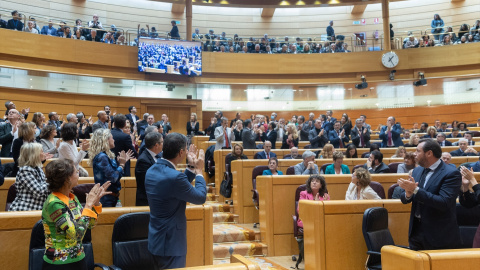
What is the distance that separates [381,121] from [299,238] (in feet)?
46.7

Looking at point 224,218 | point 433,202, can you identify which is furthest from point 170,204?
point 224,218

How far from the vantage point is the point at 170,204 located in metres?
2.70

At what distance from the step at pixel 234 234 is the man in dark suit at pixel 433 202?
2803 millimetres

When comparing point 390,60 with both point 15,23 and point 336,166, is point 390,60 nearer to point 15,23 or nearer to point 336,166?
point 336,166

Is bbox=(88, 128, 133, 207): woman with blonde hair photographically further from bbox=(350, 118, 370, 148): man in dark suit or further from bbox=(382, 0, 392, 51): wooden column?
bbox=(382, 0, 392, 51): wooden column

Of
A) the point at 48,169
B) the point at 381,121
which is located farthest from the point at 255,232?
the point at 381,121

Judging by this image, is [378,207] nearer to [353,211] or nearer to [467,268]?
[353,211]

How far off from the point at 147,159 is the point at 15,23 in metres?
11.4

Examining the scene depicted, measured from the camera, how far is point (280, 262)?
5.04 meters

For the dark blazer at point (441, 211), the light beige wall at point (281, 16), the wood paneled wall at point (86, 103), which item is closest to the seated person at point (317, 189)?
the dark blazer at point (441, 211)

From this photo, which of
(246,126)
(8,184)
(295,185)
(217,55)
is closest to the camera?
(8,184)

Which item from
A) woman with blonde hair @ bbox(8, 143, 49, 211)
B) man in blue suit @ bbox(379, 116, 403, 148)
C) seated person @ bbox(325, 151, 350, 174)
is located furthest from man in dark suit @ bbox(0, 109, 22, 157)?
man in blue suit @ bbox(379, 116, 403, 148)

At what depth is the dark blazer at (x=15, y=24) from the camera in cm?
1262

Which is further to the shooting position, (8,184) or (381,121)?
(381,121)
